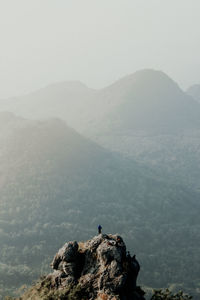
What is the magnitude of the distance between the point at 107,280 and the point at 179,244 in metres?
188

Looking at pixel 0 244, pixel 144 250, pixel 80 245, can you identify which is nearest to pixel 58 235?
pixel 0 244

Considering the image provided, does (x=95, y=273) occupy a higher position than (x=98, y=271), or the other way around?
(x=98, y=271)

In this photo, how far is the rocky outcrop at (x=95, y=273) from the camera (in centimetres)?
2217

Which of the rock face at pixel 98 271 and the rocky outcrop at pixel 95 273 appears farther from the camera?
the rock face at pixel 98 271

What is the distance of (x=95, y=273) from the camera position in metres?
23.9

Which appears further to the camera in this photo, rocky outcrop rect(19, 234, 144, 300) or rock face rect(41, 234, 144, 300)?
rock face rect(41, 234, 144, 300)

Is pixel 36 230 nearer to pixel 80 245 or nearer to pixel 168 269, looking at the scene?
pixel 168 269

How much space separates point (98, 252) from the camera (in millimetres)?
24844

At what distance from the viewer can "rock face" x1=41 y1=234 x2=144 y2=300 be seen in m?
22.3

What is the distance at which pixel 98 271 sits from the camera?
23.9 metres

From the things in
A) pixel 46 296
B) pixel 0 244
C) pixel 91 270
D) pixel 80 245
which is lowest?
pixel 46 296

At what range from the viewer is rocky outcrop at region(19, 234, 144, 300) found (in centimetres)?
2217

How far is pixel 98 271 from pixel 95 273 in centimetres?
27

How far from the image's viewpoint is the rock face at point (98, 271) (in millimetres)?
22328
